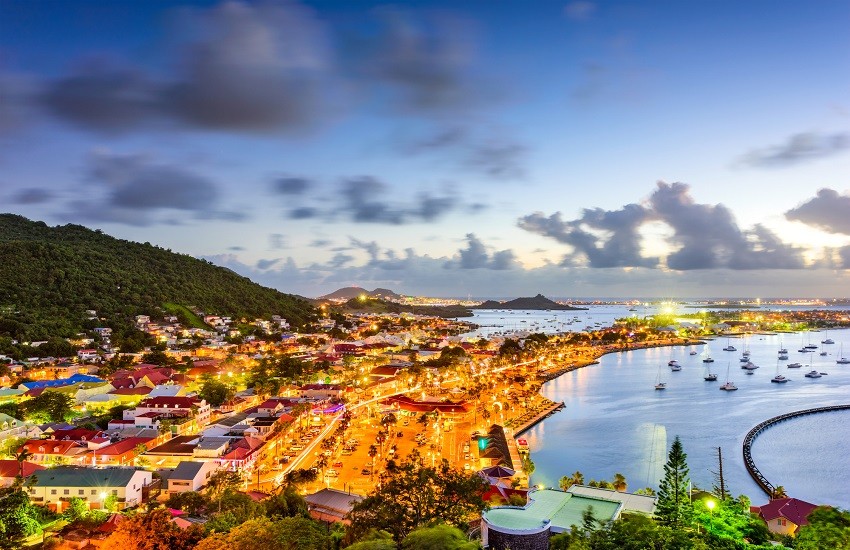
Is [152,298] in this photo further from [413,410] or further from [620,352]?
[620,352]

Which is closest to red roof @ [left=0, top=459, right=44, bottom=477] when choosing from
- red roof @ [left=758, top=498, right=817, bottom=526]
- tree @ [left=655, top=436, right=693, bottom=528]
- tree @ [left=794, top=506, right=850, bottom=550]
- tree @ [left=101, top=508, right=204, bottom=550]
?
tree @ [left=101, top=508, right=204, bottom=550]

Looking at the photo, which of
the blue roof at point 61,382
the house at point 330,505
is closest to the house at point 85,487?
the house at point 330,505

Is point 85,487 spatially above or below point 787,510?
above

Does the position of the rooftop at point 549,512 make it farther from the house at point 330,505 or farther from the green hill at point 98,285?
the green hill at point 98,285

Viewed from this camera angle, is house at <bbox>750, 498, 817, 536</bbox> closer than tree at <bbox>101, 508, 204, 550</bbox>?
No

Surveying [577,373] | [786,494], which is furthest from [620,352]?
[786,494]

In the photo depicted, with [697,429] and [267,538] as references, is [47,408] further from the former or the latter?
[697,429]

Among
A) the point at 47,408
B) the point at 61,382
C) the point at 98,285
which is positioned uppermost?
the point at 98,285

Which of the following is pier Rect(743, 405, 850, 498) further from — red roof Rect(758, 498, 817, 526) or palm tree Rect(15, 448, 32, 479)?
palm tree Rect(15, 448, 32, 479)

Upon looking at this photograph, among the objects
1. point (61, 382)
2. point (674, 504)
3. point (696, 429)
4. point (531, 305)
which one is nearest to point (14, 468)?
point (61, 382)
